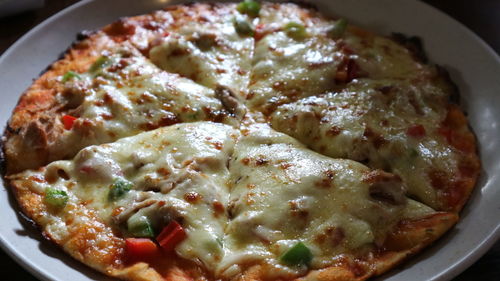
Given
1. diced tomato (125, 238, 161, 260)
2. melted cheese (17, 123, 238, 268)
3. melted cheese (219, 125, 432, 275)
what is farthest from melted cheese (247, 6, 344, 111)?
diced tomato (125, 238, 161, 260)

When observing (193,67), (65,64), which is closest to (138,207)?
(193,67)

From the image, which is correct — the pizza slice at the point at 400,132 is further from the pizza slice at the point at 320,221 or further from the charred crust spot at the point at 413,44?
the charred crust spot at the point at 413,44

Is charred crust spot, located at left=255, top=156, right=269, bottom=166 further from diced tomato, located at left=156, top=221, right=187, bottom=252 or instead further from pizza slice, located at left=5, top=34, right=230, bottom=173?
diced tomato, located at left=156, top=221, right=187, bottom=252

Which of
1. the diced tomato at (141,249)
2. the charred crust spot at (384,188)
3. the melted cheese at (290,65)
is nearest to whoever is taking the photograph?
the diced tomato at (141,249)

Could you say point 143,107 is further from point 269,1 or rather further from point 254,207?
point 269,1

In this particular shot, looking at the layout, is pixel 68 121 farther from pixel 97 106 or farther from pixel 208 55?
pixel 208 55

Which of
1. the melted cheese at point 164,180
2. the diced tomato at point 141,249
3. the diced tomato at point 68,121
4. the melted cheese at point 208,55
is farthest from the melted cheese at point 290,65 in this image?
the diced tomato at point 141,249

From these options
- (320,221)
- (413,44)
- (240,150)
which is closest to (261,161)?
(240,150)
